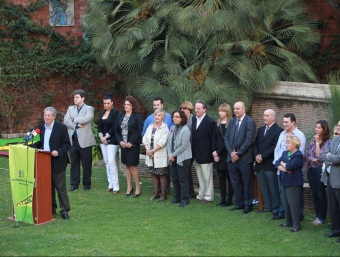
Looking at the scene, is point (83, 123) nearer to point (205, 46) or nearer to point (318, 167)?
point (205, 46)

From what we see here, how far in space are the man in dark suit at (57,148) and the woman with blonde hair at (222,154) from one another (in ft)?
8.92

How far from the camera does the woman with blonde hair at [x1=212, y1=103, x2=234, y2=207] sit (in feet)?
42.6

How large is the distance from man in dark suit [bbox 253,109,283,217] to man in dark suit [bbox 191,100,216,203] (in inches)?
42.1

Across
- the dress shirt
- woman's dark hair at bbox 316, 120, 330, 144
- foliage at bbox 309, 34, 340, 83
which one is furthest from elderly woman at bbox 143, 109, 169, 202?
foliage at bbox 309, 34, 340, 83

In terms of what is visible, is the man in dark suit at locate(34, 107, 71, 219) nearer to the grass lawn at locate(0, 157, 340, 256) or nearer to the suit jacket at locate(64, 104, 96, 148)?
the grass lawn at locate(0, 157, 340, 256)

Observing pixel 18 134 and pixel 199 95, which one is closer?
pixel 199 95

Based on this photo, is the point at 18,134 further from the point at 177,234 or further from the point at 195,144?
the point at 177,234

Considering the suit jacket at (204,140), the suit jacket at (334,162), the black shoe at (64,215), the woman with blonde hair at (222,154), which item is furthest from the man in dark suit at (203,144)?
the suit jacket at (334,162)

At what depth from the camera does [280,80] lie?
1525 centimetres

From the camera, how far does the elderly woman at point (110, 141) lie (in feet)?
46.4

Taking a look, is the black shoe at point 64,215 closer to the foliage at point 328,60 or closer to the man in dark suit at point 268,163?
the man in dark suit at point 268,163

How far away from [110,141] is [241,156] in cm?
292

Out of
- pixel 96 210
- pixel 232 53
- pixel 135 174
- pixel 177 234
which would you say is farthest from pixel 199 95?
pixel 177 234

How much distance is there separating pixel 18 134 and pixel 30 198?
339 inches
